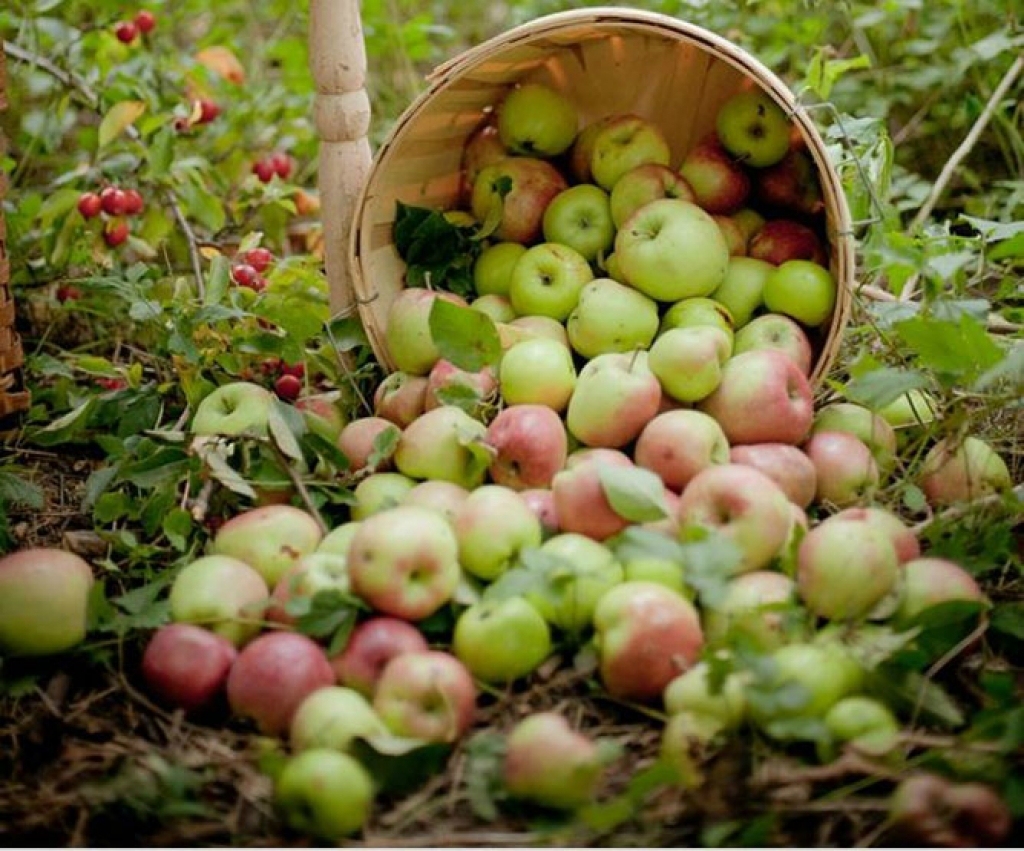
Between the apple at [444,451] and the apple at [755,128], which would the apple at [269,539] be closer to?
the apple at [444,451]

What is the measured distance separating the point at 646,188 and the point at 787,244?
23 centimetres

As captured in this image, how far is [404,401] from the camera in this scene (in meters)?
1.82

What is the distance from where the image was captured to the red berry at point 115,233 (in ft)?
7.81

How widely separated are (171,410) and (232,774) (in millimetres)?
908

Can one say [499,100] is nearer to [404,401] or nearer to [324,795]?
[404,401]

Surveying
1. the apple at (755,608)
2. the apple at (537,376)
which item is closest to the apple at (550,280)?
the apple at (537,376)

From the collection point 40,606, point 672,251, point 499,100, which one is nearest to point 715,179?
point 672,251

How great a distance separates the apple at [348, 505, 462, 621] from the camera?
134cm

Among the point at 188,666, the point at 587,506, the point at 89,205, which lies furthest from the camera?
the point at 89,205

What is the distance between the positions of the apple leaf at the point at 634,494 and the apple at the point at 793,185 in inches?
26.7

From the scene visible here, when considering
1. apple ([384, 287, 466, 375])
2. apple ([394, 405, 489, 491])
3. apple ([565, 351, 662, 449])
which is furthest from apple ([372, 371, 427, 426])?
apple ([565, 351, 662, 449])

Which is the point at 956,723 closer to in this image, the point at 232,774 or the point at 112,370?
the point at 232,774

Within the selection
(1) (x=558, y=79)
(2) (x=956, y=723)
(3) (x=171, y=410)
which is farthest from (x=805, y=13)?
(2) (x=956, y=723)

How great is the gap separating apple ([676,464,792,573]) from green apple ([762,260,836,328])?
16.8 inches
